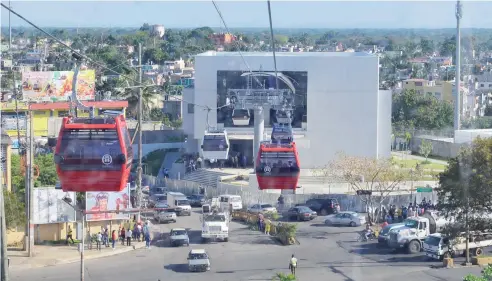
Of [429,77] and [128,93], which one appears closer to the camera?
[128,93]

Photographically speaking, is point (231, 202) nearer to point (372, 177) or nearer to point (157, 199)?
point (157, 199)

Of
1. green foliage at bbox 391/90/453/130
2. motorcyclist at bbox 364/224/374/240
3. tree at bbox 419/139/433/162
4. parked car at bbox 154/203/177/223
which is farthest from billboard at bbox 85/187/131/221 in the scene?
green foliage at bbox 391/90/453/130

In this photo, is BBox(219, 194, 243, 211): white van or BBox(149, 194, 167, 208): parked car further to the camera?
BBox(149, 194, 167, 208): parked car

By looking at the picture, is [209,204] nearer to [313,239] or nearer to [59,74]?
[313,239]

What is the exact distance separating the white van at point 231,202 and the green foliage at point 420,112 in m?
12.7

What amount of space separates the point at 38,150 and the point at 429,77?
25.3 metres

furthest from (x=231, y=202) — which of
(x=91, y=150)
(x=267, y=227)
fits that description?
(x=91, y=150)

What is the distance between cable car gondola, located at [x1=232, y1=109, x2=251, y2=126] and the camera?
23.5m

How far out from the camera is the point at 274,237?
50.8 feet

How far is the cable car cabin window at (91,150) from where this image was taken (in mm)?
6941

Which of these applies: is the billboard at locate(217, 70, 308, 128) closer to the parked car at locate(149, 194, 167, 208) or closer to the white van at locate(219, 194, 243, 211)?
the parked car at locate(149, 194, 167, 208)

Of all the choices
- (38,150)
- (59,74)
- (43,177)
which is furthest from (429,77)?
(43,177)

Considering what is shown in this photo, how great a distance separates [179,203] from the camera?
18.3 metres

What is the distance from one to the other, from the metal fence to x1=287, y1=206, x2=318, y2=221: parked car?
2.96 ft
